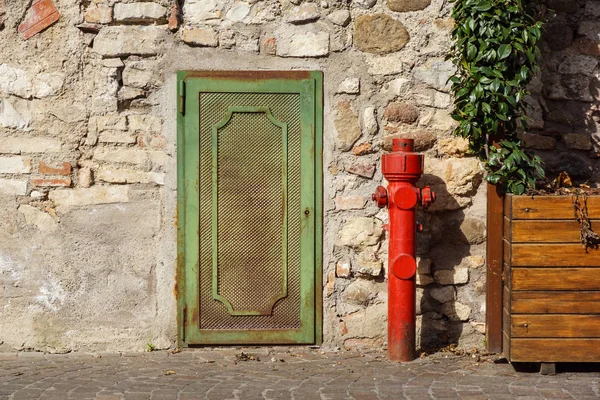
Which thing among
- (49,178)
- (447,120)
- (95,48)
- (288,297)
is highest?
(95,48)

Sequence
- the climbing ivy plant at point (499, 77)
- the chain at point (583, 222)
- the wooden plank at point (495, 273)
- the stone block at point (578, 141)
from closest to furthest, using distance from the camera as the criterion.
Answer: the chain at point (583, 222)
the climbing ivy plant at point (499, 77)
the wooden plank at point (495, 273)
the stone block at point (578, 141)

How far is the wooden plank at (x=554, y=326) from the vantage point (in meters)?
5.36

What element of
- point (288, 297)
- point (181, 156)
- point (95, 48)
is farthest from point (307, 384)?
point (95, 48)

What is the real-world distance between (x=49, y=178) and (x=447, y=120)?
8.42 ft

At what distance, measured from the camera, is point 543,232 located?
5.35 meters

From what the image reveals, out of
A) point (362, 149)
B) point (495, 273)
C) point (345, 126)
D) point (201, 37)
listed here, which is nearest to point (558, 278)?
point (495, 273)

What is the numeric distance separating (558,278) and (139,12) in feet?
9.93

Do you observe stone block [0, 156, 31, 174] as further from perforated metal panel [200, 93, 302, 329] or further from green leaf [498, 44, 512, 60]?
green leaf [498, 44, 512, 60]

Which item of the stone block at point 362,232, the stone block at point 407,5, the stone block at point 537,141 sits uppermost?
the stone block at point 407,5

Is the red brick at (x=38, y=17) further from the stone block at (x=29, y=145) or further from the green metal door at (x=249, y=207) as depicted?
the green metal door at (x=249, y=207)

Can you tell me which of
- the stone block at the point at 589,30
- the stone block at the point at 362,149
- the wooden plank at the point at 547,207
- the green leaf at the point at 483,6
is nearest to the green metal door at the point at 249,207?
the stone block at the point at 362,149

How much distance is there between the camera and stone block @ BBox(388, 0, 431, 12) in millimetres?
5906

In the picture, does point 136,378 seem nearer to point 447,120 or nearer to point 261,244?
point 261,244

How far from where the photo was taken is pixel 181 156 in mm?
5906
